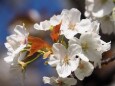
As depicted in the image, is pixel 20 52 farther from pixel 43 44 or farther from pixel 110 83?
pixel 110 83

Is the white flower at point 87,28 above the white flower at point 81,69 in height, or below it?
above

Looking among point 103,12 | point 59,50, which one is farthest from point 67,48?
point 103,12

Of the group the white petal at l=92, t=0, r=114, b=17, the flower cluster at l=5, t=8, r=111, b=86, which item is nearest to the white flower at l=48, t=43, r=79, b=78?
the flower cluster at l=5, t=8, r=111, b=86

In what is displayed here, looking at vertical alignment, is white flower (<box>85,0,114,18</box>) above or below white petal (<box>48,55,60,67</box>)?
above

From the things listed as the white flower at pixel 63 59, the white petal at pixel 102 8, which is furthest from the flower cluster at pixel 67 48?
the white petal at pixel 102 8

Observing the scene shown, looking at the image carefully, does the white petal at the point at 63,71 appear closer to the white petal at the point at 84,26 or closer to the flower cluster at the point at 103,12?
the white petal at the point at 84,26

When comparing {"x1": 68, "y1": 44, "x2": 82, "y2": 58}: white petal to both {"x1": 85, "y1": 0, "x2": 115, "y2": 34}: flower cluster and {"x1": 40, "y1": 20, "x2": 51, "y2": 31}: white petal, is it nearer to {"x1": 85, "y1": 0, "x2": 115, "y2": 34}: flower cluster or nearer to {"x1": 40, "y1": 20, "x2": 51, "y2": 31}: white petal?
{"x1": 40, "y1": 20, "x2": 51, "y2": 31}: white petal
